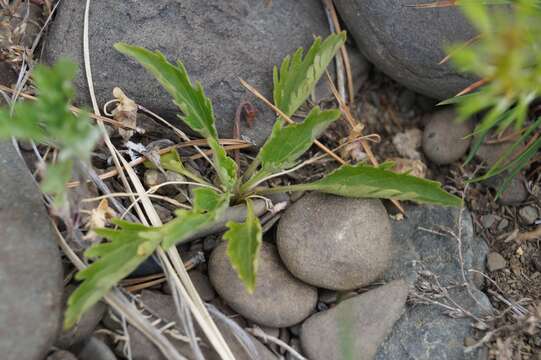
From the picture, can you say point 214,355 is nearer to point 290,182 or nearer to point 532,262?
point 290,182

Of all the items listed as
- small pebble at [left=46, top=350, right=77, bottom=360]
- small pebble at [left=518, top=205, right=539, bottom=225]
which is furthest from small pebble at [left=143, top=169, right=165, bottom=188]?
small pebble at [left=518, top=205, right=539, bottom=225]

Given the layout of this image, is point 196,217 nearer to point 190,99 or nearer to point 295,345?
point 190,99

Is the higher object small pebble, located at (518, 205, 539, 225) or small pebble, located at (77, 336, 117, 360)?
small pebble, located at (77, 336, 117, 360)

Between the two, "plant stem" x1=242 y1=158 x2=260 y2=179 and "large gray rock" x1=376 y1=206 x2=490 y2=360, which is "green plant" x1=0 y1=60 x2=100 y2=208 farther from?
"large gray rock" x1=376 y1=206 x2=490 y2=360

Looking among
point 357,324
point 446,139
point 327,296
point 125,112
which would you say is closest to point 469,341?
point 357,324

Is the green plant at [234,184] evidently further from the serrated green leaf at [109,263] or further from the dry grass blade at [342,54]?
the dry grass blade at [342,54]

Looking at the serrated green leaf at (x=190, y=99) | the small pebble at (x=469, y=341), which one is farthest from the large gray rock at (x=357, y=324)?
the serrated green leaf at (x=190, y=99)
